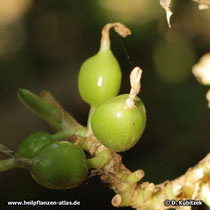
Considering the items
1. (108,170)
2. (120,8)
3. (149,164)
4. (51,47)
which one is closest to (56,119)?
(108,170)

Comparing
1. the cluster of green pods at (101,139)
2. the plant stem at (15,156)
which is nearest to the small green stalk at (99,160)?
the cluster of green pods at (101,139)

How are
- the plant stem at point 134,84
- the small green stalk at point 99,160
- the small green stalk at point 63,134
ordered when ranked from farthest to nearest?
the small green stalk at point 63,134 → the small green stalk at point 99,160 → the plant stem at point 134,84

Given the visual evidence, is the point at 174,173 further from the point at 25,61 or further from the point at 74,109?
the point at 25,61

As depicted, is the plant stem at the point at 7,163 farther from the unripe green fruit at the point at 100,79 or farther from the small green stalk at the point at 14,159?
the unripe green fruit at the point at 100,79

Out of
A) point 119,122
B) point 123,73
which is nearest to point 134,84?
point 119,122

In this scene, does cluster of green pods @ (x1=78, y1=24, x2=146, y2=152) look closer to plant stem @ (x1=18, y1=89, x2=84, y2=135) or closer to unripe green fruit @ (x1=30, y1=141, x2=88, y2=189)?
unripe green fruit @ (x1=30, y1=141, x2=88, y2=189)

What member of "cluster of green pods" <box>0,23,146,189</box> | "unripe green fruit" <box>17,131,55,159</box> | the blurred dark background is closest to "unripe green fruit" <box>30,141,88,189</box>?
"cluster of green pods" <box>0,23,146,189</box>
